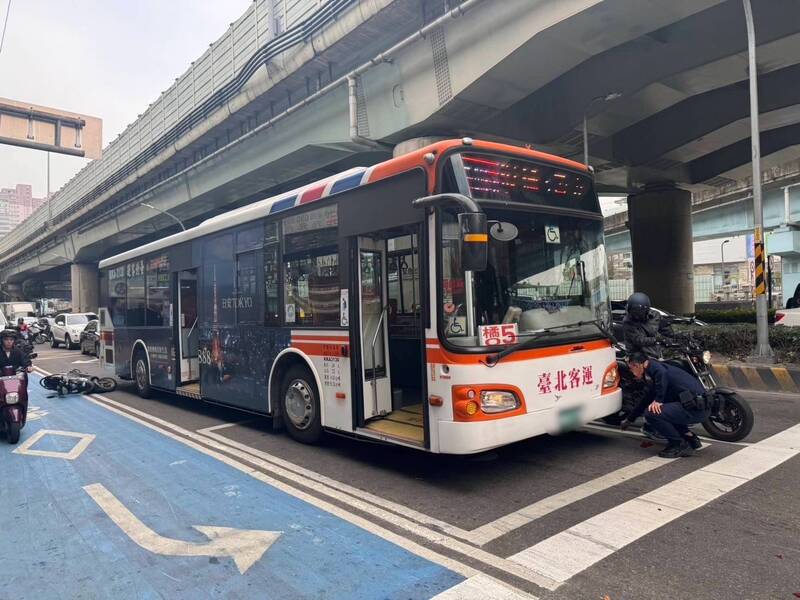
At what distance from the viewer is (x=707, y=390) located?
230 inches

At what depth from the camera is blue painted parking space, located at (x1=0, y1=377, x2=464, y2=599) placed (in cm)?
337

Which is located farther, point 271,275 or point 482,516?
point 271,275

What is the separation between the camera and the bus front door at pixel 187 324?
934 centimetres

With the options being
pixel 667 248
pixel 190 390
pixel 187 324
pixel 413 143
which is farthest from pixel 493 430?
pixel 667 248

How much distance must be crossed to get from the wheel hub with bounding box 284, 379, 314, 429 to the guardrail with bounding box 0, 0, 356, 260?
8.62 meters

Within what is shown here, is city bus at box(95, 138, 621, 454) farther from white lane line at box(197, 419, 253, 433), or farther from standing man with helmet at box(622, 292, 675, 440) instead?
standing man with helmet at box(622, 292, 675, 440)

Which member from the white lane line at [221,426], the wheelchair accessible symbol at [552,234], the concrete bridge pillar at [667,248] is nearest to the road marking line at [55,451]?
the white lane line at [221,426]

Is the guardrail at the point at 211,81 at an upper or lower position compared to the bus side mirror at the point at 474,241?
upper

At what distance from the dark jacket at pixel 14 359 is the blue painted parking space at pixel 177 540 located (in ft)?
6.16

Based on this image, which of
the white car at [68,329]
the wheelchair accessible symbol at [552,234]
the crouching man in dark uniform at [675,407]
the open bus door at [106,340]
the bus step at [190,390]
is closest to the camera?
the wheelchair accessible symbol at [552,234]

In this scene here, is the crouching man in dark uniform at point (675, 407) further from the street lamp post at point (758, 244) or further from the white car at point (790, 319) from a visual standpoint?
the white car at point (790, 319)

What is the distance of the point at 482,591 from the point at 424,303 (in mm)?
2320

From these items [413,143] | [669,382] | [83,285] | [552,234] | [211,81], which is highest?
[211,81]

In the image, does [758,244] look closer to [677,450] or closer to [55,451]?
[677,450]
